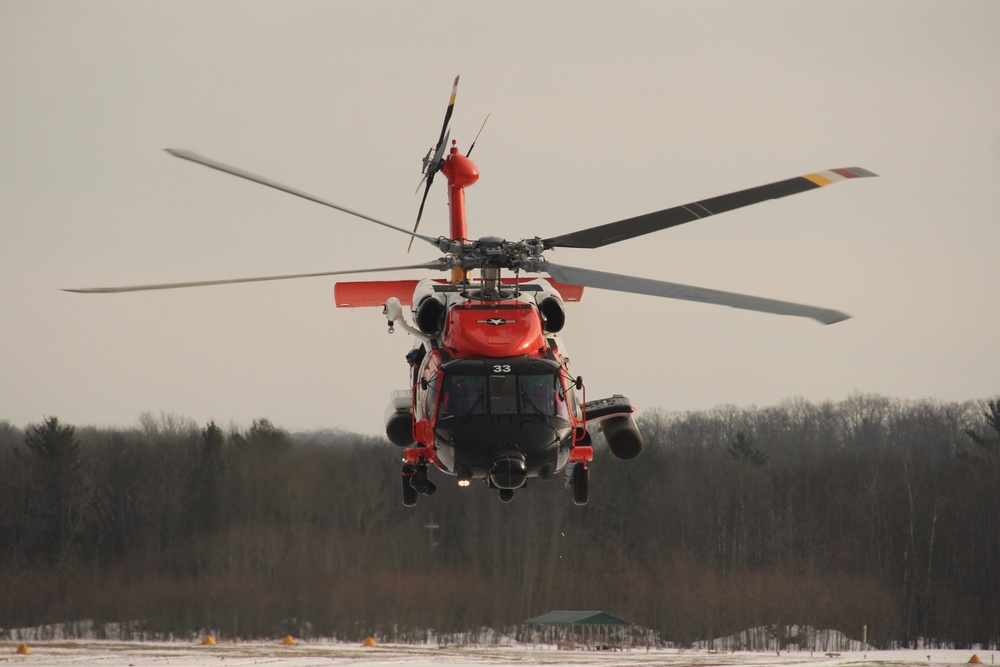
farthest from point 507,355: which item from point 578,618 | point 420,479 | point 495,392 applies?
point 578,618

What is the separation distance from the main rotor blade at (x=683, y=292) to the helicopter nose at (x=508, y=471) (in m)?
2.36

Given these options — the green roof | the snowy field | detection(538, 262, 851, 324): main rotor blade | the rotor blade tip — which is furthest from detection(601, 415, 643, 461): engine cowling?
the green roof

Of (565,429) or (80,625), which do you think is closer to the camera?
(565,429)

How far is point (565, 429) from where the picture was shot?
16.1 metres

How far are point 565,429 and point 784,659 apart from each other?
28.1 metres

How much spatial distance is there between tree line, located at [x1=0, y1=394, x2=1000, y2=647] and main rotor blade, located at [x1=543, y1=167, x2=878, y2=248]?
26.7m

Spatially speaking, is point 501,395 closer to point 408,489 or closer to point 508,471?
point 508,471

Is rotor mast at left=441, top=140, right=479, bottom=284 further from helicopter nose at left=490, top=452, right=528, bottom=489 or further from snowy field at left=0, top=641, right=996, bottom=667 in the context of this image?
snowy field at left=0, top=641, right=996, bottom=667

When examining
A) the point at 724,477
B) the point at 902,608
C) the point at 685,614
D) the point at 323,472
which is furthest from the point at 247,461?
the point at 902,608

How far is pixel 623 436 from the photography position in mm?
17266

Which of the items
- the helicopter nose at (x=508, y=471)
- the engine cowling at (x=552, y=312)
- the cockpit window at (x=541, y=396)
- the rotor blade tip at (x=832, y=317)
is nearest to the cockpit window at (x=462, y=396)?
the cockpit window at (x=541, y=396)

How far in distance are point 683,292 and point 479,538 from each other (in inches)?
1314

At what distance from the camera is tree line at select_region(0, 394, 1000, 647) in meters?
41.2

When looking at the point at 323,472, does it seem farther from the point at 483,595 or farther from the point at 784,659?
the point at 784,659
